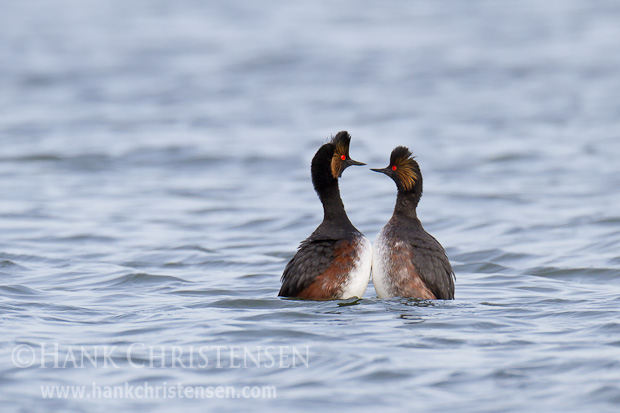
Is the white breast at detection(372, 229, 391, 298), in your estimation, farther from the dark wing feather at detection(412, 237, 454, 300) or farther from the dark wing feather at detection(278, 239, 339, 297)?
the dark wing feather at detection(278, 239, 339, 297)

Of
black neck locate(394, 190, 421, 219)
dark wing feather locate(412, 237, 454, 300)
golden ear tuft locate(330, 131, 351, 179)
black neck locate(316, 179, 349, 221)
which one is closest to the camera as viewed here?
dark wing feather locate(412, 237, 454, 300)

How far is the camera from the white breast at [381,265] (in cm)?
955

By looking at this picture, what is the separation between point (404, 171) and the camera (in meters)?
10.1

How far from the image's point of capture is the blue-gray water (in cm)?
764

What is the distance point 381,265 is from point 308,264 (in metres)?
0.75

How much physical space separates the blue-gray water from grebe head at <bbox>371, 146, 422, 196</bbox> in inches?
51.3

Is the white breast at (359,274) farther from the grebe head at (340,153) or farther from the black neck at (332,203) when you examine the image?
the grebe head at (340,153)

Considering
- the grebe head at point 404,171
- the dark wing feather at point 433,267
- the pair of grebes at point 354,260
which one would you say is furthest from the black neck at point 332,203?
the dark wing feather at point 433,267

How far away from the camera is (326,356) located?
310 inches

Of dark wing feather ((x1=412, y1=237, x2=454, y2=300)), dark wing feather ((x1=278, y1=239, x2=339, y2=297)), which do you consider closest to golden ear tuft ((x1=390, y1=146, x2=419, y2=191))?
dark wing feather ((x1=412, y1=237, x2=454, y2=300))

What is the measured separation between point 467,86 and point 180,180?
1164 cm

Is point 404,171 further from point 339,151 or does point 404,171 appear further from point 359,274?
point 359,274

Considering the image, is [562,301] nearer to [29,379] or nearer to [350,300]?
[350,300]

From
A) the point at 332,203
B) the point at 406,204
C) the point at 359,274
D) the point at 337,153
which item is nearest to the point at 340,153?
the point at 337,153
